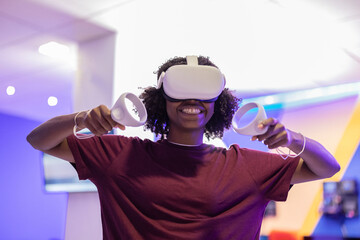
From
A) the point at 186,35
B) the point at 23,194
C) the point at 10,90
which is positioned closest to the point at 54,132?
the point at 186,35

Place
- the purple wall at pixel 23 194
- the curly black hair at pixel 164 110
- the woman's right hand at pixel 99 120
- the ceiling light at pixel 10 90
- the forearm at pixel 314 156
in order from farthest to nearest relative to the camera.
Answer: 1. the purple wall at pixel 23 194
2. the ceiling light at pixel 10 90
3. the curly black hair at pixel 164 110
4. the forearm at pixel 314 156
5. the woman's right hand at pixel 99 120

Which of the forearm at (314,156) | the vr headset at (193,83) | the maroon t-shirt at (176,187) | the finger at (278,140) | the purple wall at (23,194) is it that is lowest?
→ the purple wall at (23,194)

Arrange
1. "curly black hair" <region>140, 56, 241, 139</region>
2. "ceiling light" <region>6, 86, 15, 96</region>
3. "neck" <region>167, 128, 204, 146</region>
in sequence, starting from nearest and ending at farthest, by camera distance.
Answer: "neck" <region>167, 128, 204, 146</region> → "curly black hair" <region>140, 56, 241, 139</region> → "ceiling light" <region>6, 86, 15, 96</region>

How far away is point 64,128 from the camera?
3.59 ft

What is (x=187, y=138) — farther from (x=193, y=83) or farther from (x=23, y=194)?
(x=23, y=194)

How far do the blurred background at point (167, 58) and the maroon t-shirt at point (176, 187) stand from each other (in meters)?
1.58

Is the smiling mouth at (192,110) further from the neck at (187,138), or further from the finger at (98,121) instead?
the finger at (98,121)

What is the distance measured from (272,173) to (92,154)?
0.50 metres

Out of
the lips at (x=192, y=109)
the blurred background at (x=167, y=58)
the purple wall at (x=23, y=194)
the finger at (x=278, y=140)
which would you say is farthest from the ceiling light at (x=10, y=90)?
the finger at (x=278, y=140)

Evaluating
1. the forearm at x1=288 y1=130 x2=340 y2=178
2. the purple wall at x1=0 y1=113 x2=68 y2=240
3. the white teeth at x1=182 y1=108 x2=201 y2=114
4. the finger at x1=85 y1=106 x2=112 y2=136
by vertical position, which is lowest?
the purple wall at x1=0 y1=113 x2=68 y2=240

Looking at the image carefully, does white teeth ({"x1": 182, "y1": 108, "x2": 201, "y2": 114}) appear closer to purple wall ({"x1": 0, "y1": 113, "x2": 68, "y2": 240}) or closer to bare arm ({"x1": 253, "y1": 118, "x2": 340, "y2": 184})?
bare arm ({"x1": 253, "y1": 118, "x2": 340, "y2": 184})

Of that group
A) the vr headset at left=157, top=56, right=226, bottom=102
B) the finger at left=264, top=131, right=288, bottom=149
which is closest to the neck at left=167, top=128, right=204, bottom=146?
the vr headset at left=157, top=56, right=226, bottom=102

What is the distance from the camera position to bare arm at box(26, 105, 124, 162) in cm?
101

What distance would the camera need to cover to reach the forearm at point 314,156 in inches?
43.6
